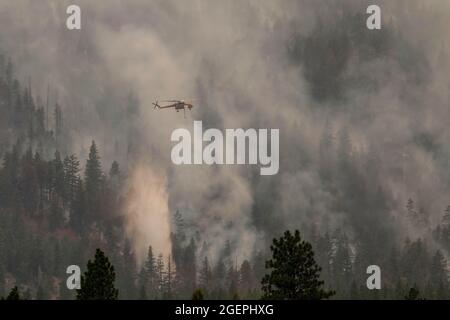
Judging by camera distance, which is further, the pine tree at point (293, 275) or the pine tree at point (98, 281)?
the pine tree at point (98, 281)

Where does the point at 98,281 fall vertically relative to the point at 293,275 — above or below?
above

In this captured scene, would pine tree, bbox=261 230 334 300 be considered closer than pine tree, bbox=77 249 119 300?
Yes

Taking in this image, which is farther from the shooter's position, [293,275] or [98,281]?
[98,281]
